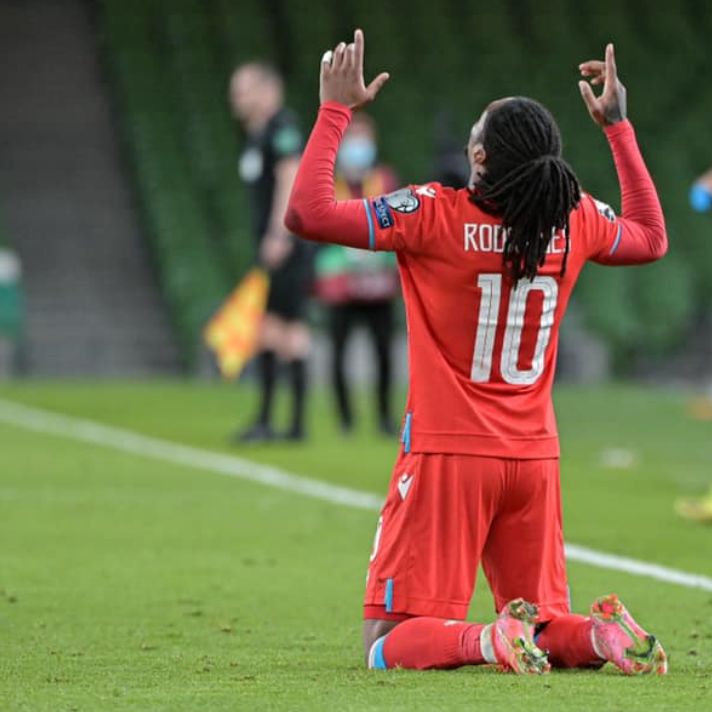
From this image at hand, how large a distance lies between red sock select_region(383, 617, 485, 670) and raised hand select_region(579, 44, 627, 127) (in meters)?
1.33

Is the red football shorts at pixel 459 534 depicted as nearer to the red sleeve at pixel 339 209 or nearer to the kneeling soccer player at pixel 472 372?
the kneeling soccer player at pixel 472 372

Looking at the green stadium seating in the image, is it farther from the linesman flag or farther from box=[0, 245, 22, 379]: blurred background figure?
the linesman flag

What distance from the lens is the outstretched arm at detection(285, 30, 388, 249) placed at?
4727 millimetres

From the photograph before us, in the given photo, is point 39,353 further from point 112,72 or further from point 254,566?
point 254,566

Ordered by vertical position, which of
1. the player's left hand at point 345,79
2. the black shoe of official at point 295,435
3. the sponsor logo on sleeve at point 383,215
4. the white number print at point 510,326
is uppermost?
the player's left hand at point 345,79

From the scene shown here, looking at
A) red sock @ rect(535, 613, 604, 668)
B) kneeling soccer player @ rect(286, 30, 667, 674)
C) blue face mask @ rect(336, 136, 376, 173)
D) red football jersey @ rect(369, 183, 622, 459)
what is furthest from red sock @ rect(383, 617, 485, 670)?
blue face mask @ rect(336, 136, 376, 173)

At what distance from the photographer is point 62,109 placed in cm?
2383

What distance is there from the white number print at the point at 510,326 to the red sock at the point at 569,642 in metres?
0.57

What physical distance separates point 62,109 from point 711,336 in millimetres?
7834

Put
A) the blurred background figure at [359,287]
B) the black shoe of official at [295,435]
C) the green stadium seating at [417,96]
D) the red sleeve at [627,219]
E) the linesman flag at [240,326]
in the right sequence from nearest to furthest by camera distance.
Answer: the red sleeve at [627,219] → the black shoe of official at [295,435] → the blurred background figure at [359,287] → the linesman flag at [240,326] → the green stadium seating at [417,96]

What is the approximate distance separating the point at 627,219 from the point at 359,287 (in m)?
7.66

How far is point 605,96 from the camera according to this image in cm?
514

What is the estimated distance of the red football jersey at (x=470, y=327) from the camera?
4.84 metres

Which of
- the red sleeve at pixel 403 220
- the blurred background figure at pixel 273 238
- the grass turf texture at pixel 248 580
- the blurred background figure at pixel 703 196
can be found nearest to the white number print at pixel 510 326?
the red sleeve at pixel 403 220
